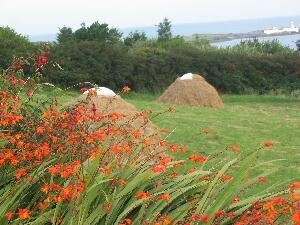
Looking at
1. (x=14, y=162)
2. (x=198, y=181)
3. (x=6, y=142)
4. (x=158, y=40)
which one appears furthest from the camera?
(x=158, y=40)

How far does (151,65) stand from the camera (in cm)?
2273

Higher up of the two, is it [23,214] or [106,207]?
[23,214]

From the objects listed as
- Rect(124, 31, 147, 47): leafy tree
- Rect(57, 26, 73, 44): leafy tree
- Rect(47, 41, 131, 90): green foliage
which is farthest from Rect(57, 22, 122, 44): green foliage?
Rect(47, 41, 131, 90): green foliage

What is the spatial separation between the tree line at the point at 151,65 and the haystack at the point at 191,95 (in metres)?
4.73

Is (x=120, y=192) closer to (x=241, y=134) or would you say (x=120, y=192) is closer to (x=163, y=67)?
(x=241, y=134)

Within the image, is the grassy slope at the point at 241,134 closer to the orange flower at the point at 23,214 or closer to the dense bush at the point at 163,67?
the orange flower at the point at 23,214

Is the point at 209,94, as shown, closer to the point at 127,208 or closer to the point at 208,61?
the point at 208,61

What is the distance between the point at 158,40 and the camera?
34.1 meters

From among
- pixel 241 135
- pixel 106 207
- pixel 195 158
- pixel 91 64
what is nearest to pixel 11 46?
pixel 91 64

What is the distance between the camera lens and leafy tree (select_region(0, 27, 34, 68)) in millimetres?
18500

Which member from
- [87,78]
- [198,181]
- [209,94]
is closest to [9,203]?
[198,181]

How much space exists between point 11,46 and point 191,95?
732 centimetres

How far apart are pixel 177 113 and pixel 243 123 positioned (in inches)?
67.1

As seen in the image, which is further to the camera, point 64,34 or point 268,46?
point 268,46
